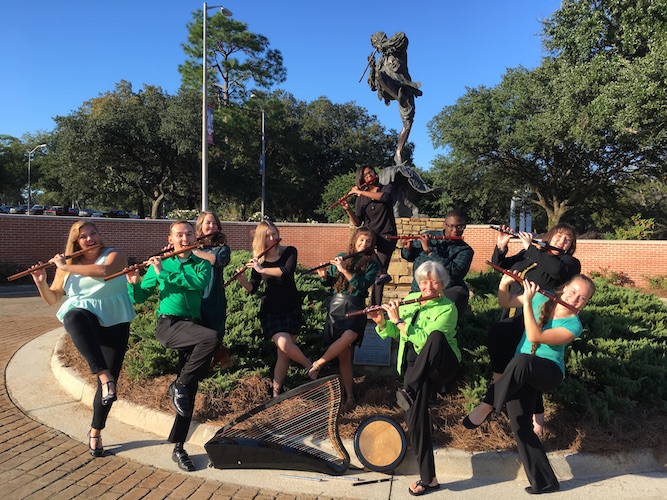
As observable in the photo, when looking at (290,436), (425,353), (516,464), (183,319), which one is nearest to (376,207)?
(425,353)

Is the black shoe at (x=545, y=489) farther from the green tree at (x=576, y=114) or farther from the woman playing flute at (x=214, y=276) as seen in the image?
the green tree at (x=576, y=114)

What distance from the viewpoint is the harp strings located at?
3320mm

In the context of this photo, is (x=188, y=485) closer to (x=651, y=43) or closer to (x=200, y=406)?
(x=200, y=406)

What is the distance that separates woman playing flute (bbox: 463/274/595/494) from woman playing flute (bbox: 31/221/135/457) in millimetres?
2745

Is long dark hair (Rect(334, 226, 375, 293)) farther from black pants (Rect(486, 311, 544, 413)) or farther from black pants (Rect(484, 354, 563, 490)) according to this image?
black pants (Rect(484, 354, 563, 490))

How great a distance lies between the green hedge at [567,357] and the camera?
389 cm

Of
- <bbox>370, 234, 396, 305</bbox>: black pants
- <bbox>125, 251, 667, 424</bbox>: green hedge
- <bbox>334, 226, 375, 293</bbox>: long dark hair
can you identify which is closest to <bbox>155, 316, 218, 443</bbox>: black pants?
<bbox>125, 251, 667, 424</bbox>: green hedge

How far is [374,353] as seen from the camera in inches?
190

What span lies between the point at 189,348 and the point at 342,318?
47.2 inches

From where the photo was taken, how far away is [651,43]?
48.0ft

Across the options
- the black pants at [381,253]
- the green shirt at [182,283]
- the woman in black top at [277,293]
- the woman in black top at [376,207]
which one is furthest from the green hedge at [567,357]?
the woman in black top at [376,207]

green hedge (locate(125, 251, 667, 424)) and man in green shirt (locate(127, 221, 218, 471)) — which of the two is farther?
green hedge (locate(125, 251, 667, 424))

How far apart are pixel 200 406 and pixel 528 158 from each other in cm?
2609

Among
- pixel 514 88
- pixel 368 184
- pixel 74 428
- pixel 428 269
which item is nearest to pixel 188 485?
pixel 74 428
